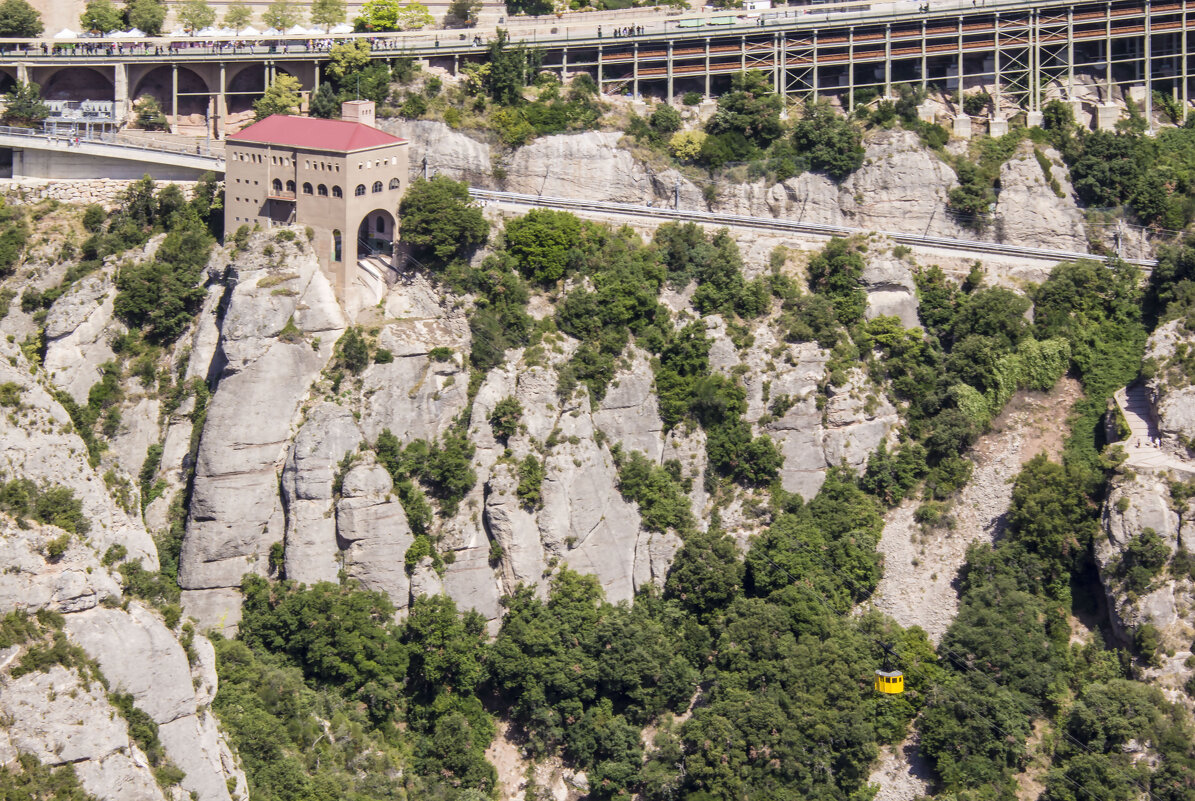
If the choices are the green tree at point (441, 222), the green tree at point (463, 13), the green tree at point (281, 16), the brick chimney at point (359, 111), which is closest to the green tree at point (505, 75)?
the brick chimney at point (359, 111)

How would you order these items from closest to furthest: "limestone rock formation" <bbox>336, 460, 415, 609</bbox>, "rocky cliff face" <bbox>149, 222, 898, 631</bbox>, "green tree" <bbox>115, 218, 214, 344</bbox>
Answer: "limestone rock formation" <bbox>336, 460, 415, 609</bbox>, "rocky cliff face" <bbox>149, 222, 898, 631</bbox>, "green tree" <bbox>115, 218, 214, 344</bbox>

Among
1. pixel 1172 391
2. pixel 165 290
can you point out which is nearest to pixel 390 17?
pixel 165 290

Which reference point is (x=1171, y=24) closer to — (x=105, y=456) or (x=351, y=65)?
(x=351, y=65)

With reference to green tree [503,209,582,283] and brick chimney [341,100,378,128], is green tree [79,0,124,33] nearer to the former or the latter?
brick chimney [341,100,378,128]

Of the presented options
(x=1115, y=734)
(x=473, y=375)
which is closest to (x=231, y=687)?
(x=473, y=375)

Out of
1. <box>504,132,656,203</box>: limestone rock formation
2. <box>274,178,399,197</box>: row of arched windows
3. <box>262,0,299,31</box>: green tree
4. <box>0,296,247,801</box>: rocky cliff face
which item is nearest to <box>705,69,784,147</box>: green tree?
<box>504,132,656,203</box>: limestone rock formation

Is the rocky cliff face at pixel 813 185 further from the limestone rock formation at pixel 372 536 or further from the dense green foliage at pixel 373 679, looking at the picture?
the dense green foliage at pixel 373 679

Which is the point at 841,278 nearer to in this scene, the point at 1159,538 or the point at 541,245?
the point at 541,245
